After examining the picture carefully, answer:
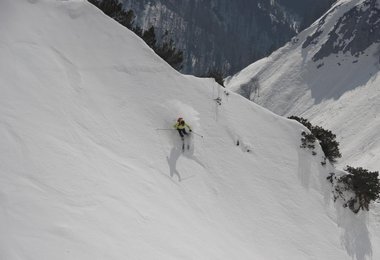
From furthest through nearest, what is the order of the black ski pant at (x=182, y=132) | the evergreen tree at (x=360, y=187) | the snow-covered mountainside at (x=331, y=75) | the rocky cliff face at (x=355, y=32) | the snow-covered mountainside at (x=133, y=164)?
the rocky cliff face at (x=355, y=32) < the snow-covered mountainside at (x=331, y=75) < the evergreen tree at (x=360, y=187) < the black ski pant at (x=182, y=132) < the snow-covered mountainside at (x=133, y=164)

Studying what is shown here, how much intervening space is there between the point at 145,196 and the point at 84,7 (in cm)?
1011

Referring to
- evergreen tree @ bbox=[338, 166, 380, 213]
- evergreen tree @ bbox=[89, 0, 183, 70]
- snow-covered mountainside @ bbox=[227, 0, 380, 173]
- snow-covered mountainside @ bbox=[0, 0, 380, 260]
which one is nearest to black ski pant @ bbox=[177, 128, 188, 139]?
snow-covered mountainside @ bbox=[0, 0, 380, 260]

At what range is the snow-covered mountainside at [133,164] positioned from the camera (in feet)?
31.7

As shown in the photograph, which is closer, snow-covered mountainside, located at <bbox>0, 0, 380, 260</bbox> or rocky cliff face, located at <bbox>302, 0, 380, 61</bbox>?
snow-covered mountainside, located at <bbox>0, 0, 380, 260</bbox>

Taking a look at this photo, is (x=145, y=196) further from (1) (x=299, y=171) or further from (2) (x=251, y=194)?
(1) (x=299, y=171)

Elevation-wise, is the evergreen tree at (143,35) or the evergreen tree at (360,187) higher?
the evergreen tree at (143,35)

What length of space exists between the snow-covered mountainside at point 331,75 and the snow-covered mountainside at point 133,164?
162 ft

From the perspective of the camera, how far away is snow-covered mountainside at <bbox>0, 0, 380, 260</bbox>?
9.67 metres

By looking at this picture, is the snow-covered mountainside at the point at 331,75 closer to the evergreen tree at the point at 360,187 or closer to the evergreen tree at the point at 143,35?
the evergreen tree at the point at 143,35

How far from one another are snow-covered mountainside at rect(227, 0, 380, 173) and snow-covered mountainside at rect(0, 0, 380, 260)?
49466mm

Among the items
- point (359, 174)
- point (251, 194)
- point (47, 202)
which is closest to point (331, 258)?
point (251, 194)

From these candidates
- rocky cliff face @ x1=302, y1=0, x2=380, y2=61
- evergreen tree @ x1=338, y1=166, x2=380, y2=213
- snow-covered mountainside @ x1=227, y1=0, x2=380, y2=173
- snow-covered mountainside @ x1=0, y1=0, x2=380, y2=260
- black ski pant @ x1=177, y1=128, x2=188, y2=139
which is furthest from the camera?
rocky cliff face @ x1=302, y1=0, x2=380, y2=61

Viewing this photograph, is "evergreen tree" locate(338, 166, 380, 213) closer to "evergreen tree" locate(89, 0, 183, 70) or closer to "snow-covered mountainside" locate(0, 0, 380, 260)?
"snow-covered mountainside" locate(0, 0, 380, 260)

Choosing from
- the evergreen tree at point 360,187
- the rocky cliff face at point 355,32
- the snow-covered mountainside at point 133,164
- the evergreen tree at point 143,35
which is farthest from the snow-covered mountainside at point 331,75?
the snow-covered mountainside at point 133,164
